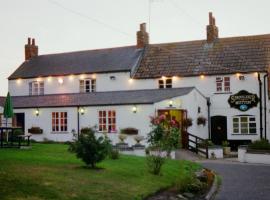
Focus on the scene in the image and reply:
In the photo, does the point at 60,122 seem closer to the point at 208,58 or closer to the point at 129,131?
the point at 129,131

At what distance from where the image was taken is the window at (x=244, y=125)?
37.7 m

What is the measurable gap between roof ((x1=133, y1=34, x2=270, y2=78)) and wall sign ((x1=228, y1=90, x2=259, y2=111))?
1.92 meters

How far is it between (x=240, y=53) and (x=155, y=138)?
2357cm

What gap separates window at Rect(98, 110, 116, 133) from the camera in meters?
34.8

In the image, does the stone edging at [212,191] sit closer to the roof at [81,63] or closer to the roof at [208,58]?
the roof at [208,58]

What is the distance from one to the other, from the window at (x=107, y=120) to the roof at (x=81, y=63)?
7574 millimetres

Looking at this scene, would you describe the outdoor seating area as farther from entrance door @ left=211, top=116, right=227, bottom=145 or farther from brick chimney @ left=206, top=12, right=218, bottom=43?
brick chimney @ left=206, top=12, right=218, bottom=43

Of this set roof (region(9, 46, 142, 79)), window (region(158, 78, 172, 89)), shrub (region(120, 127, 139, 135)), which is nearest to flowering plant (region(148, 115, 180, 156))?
shrub (region(120, 127, 139, 135))

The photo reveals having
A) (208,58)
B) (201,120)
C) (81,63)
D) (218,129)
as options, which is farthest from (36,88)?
(218,129)

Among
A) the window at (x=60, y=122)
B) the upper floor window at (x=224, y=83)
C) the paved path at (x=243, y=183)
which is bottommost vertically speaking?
the paved path at (x=243, y=183)

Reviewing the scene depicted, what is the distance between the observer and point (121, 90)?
41.6 m

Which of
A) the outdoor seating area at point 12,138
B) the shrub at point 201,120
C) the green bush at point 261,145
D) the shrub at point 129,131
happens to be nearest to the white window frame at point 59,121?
the shrub at point 129,131

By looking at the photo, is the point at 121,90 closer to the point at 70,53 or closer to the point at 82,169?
the point at 70,53

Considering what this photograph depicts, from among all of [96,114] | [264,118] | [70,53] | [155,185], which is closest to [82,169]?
[155,185]
